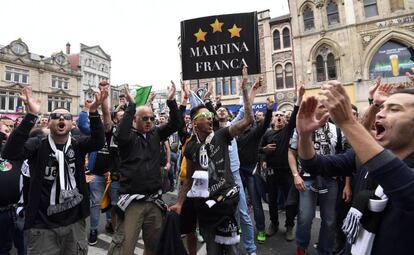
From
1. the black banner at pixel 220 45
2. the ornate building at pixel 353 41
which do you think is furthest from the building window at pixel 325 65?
the black banner at pixel 220 45

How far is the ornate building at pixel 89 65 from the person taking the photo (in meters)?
39.2

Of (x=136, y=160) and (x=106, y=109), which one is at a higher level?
(x=106, y=109)

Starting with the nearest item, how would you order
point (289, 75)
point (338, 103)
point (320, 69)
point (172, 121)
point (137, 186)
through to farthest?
point (338, 103) → point (137, 186) → point (172, 121) → point (320, 69) → point (289, 75)

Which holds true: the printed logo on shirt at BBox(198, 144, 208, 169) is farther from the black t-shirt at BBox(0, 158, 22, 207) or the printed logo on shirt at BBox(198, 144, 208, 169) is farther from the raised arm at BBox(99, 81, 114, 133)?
the black t-shirt at BBox(0, 158, 22, 207)

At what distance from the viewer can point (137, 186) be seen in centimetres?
293

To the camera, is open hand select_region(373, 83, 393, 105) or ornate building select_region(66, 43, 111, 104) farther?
ornate building select_region(66, 43, 111, 104)

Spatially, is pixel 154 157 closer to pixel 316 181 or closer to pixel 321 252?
pixel 316 181

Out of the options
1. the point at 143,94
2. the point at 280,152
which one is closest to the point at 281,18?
the point at 143,94

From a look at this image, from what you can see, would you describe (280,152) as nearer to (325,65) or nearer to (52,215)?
(52,215)

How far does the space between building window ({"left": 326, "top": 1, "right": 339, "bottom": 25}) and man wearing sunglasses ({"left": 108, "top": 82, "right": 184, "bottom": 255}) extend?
70.9 ft

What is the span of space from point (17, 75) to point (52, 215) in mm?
37139

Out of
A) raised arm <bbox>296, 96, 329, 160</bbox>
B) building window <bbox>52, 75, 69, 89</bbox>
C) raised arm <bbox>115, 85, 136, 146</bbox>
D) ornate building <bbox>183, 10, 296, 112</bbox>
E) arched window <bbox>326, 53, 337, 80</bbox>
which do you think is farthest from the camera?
building window <bbox>52, 75, 69, 89</bbox>

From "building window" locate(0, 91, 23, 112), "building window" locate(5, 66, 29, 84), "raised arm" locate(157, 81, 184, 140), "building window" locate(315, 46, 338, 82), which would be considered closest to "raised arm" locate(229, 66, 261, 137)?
"raised arm" locate(157, 81, 184, 140)

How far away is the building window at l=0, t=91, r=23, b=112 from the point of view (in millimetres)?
30625
